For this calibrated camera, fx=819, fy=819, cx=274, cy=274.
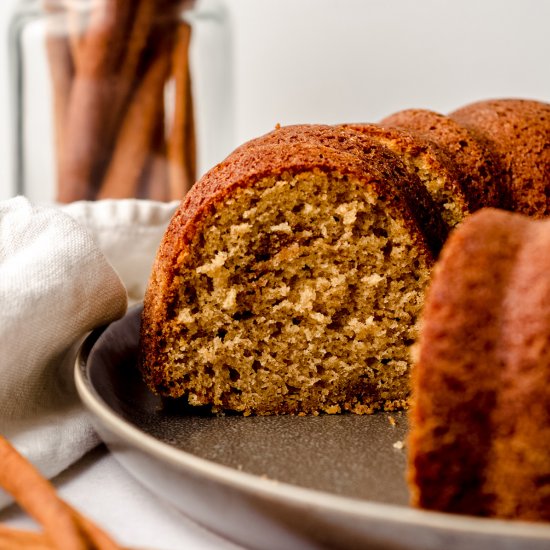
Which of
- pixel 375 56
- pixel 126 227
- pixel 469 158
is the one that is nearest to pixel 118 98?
pixel 126 227

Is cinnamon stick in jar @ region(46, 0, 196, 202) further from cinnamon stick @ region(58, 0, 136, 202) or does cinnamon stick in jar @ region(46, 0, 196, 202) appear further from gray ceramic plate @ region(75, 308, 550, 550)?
gray ceramic plate @ region(75, 308, 550, 550)

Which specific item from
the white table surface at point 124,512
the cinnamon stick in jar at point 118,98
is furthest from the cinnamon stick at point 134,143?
the white table surface at point 124,512

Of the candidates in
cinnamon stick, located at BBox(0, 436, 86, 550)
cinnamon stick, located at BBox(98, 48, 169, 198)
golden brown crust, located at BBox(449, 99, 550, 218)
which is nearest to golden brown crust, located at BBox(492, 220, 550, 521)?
cinnamon stick, located at BBox(0, 436, 86, 550)

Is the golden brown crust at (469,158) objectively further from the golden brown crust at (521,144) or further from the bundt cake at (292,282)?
the bundt cake at (292,282)

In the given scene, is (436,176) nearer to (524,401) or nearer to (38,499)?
(524,401)

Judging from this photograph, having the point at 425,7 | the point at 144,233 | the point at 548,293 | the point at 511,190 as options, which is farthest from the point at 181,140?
the point at 548,293

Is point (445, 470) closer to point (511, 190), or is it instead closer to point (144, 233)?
point (511, 190)
